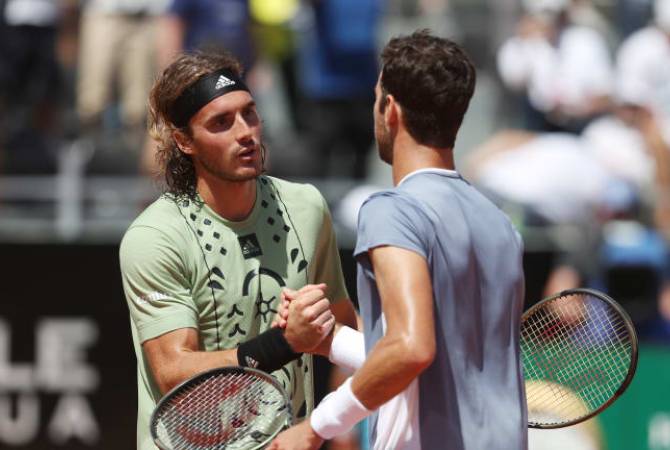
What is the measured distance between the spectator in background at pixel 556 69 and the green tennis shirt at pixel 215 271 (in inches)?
230

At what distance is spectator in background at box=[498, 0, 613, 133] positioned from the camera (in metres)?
9.58

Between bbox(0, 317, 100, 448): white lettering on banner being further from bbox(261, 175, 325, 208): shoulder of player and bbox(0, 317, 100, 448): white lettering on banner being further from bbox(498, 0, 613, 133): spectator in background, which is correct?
bbox(261, 175, 325, 208): shoulder of player

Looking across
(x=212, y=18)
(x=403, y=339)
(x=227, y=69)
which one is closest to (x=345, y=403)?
(x=403, y=339)

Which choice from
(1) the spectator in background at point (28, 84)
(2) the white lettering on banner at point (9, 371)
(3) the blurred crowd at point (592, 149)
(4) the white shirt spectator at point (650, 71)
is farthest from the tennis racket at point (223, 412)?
(4) the white shirt spectator at point (650, 71)

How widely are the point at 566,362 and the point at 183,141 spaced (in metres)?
1.35

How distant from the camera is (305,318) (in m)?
3.53

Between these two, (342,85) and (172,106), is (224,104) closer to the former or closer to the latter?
(172,106)

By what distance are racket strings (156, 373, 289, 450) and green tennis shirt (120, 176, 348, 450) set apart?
282 mm

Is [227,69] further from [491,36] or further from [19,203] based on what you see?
[491,36]

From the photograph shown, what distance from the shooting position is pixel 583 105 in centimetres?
962

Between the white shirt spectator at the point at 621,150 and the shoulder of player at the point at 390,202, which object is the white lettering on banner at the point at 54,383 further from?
the shoulder of player at the point at 390,202

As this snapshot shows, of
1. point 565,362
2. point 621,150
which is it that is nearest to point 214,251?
point 565,362

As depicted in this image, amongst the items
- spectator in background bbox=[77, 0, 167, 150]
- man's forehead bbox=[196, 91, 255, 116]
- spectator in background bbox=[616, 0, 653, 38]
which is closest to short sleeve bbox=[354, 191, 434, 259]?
Result: man's forehead bbox=[196, 91, 255, 116]

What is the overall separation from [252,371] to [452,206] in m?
0.69
